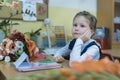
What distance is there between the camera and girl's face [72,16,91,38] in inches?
61.3

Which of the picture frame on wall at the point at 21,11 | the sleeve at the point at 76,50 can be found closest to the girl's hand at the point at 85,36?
the sleeve at the point at 76,50

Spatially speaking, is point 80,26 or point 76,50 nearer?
point 76,50

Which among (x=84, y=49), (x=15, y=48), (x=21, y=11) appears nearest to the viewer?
(x=15, y=48)

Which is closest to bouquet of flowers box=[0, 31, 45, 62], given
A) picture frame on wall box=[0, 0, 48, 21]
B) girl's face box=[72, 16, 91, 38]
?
girl's face box=[72, 16, 91, 38]

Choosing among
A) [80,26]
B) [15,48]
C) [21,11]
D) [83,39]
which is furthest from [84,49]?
[21,11]

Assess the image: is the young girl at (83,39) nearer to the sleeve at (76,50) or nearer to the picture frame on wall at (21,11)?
the sleeve at (76,50)

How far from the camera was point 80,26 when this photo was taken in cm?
157

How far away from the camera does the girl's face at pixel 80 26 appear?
156 cm

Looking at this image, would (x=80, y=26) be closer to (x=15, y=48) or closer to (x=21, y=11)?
(x=15, y=48)

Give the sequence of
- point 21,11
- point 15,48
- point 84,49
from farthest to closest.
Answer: point 21,11 → point 84,49 → point 15,48

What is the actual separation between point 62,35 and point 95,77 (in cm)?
217

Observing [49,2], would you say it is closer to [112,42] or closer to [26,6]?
[26,6]

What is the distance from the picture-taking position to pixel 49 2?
2.29m

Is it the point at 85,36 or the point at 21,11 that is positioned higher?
the point at 21,11
